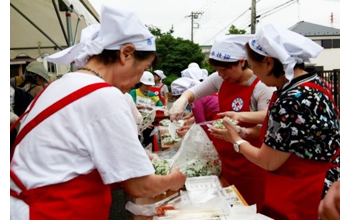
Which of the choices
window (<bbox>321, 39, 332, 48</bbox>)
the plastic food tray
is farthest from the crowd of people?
window (<bbox>321, 39, 332, 48</bbox>)

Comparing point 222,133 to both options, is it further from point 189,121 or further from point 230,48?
point 189,121

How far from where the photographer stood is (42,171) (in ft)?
3.60

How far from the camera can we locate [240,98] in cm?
236

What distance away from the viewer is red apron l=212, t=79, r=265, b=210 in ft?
7.61

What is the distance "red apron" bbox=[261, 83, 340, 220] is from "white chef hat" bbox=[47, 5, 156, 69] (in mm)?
867

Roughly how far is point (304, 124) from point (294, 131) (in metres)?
0.06

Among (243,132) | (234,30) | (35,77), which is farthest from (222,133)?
(234,30)

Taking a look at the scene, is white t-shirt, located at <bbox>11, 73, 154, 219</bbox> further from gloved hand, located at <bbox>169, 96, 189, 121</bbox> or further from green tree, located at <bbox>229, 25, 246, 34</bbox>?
green tree, located at <bbox>229, 25, 246, 34</bbox>

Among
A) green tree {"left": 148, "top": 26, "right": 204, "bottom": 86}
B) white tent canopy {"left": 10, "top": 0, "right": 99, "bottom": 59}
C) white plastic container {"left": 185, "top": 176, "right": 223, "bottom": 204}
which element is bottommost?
white plastic container {"left": 185, "top": 176, "right": 223, "bottom": 204}

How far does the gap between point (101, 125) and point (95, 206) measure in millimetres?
345

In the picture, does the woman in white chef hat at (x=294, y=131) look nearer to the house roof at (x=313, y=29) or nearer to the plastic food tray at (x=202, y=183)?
the plastic food tray at (x=202, y=183)

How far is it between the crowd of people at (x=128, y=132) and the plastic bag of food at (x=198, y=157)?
7.2 inches

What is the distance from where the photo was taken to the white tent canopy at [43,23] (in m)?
4.31

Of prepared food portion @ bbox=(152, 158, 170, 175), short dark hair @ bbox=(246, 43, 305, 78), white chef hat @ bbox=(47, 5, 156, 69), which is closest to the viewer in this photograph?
white chef hat @ bbox=(47, 5, 156, 69)
